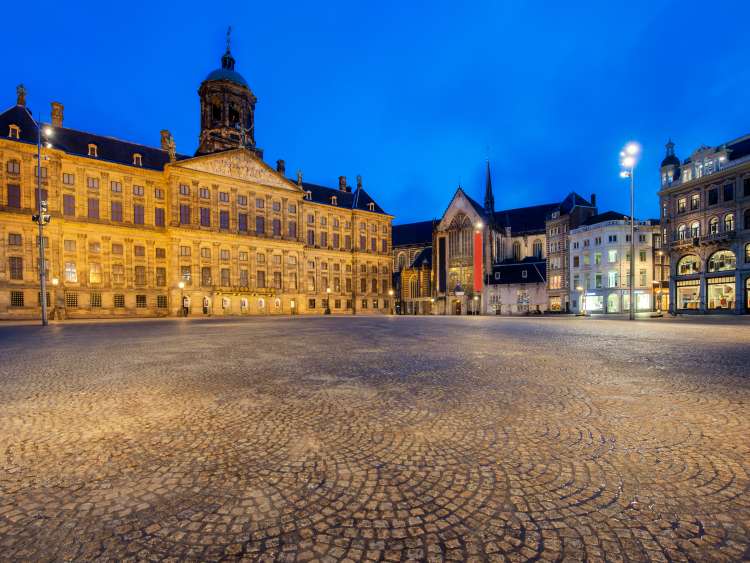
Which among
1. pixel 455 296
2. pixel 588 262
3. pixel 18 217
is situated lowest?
pixel 455 296

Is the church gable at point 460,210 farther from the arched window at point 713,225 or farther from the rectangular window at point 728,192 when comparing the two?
the rectangular window at point 728,192

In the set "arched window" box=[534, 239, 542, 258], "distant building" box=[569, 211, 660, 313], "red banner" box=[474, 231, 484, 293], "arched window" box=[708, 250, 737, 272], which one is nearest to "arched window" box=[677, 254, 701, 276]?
"arched window" box=[708, 250, 737, 272]

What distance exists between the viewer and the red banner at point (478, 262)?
6706cm

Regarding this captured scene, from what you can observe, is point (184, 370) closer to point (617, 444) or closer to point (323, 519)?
point (323, 519)

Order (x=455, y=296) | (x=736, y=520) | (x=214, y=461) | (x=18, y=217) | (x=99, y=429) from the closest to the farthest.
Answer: (x=736, y=520) → (x=214, y=461) → (x=99, y=429) → (x=18, y=217) → (x=455, y=296)

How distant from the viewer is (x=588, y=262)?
54500 mm

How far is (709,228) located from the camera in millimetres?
38438

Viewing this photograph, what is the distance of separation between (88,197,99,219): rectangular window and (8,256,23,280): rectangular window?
823 cm

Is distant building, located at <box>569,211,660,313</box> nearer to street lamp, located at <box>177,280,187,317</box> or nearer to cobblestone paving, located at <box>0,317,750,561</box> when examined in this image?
cobblestone paving, located at <box>0,317,750,561</box>

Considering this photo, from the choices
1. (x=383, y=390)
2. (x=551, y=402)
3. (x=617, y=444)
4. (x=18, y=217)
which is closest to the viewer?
(x=617, y=444)

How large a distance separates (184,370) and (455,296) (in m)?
63.8

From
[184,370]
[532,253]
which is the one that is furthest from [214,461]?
[532,253]

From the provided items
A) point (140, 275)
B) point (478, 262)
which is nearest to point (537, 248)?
point (478, 262)

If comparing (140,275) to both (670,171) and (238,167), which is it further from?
(670,171)
